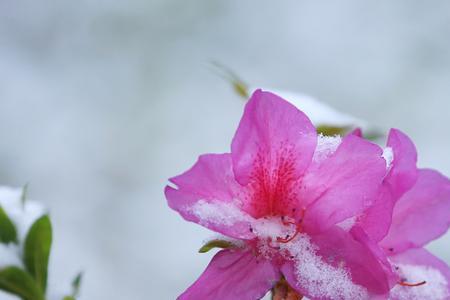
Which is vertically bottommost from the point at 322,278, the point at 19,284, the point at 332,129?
the point at 322,278

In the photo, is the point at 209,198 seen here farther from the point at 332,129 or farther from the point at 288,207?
the point at 332,129

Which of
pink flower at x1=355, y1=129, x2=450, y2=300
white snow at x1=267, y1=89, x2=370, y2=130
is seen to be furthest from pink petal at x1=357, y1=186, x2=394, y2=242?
white snow at x1=267, y1=89, x2=370, y2=130

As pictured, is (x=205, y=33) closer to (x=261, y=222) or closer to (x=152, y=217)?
(x=152, y=217)

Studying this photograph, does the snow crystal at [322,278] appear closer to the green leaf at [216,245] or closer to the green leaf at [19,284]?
the green leaf at [216,245]

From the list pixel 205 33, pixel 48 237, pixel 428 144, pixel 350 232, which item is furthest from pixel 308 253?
pixel 205 33

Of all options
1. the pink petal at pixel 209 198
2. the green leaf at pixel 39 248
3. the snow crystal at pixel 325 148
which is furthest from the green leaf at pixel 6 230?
the snow crystal at pixel 325 148

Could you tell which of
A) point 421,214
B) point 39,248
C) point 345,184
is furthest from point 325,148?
point 39,248

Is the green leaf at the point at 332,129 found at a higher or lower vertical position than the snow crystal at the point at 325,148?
higher
